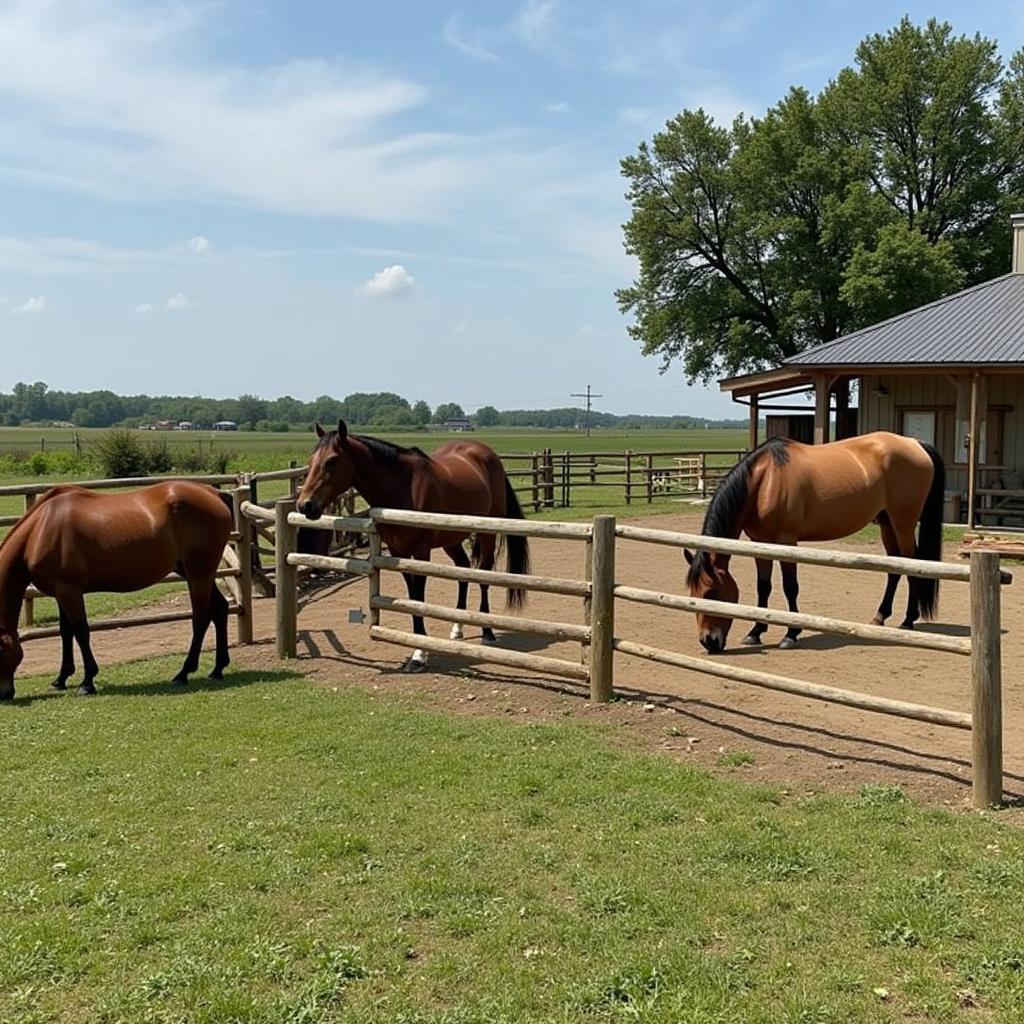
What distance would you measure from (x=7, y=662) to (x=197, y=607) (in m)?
1.41

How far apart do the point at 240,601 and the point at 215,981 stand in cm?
616

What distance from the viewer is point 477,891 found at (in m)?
3.78

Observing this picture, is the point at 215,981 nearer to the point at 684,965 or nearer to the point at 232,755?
the point at 684,965

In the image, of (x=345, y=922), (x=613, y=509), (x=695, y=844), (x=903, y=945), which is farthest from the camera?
(x=613, y=509)

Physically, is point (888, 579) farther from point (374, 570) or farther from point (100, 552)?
point (100, 552)

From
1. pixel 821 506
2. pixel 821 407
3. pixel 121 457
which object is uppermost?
pixel 821 407

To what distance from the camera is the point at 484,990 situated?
310 centimetres

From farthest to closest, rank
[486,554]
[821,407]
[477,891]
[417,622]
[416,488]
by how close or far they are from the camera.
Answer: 1. [821,407]
2. [486,554]
3. [416,488]
4. [417,622]
5. [477,891]

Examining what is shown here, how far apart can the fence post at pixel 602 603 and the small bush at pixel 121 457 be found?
→ 29.4 metres

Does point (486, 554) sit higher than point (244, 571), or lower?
higher

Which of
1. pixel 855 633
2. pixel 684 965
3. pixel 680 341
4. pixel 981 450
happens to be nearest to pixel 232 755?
pixel 684 965

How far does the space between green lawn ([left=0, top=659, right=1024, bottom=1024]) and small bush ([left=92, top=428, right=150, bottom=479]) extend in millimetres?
29500

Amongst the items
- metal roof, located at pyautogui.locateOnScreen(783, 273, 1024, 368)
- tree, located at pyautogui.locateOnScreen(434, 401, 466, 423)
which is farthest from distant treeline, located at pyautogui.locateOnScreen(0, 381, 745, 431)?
metal roof, located at pyautogui.locateOnScreen(783, 273, 1024, 368)

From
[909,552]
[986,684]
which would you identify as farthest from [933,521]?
[986,684]
